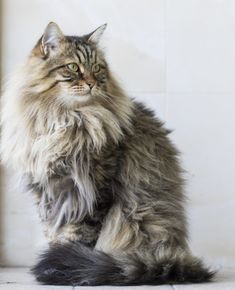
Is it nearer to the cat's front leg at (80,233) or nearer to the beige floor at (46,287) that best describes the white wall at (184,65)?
the beige floor at (46,287)

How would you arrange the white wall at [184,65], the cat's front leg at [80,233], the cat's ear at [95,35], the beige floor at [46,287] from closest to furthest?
the beige floor at [46,287]
the cat's front leg at [80,233]
the cat's ear at [95,35]
the white wall at [184,65]

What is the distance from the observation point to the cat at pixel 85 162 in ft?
6.54

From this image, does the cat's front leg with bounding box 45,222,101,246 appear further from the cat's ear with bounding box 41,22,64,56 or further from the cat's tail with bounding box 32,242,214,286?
the cat's ear with bounding box 41,22,64,56

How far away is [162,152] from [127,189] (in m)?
0.23

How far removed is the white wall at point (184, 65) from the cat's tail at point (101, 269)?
72 centimetres

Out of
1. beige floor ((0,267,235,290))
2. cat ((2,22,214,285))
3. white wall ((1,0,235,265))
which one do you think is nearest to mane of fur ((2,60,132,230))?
cat ((2,22,214,285))

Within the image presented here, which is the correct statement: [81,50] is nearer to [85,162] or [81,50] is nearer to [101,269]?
[85,162]

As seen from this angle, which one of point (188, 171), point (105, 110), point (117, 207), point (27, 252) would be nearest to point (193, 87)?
point (188, 171)

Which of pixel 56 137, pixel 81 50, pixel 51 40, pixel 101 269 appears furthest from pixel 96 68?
pixel 101 269

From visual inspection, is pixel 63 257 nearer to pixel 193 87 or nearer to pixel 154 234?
pixel 154 234

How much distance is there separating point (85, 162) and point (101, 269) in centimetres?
37

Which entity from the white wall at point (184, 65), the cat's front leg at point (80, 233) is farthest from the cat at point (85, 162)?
the white wall at point (184, 65)

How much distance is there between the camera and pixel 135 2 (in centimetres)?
259

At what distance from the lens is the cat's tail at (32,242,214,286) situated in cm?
185
